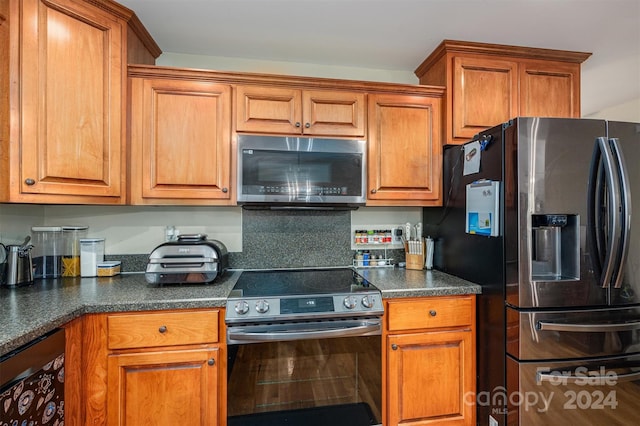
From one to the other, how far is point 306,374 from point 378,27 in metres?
1.94

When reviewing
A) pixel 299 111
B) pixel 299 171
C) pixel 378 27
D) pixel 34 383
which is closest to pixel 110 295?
pixel 34 383

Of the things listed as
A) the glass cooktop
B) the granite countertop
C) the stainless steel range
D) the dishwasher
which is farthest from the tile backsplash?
the dishwasher

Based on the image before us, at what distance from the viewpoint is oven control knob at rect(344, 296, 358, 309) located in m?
1.50

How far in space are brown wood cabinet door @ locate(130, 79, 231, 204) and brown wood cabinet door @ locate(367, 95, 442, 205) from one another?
35.5 inches

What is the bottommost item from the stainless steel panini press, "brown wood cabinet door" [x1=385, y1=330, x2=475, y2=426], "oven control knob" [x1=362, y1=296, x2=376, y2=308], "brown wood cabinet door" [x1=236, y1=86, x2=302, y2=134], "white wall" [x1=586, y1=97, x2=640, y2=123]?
"brown wood cabinet door" [x1=385, y1=330, x2=475, y2=426]

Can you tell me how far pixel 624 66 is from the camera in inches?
85.8

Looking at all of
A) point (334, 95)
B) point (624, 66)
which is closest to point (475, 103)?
point (334, 95)

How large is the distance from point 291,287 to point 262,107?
1074 millimetres

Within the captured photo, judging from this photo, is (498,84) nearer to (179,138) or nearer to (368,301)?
(368,301)

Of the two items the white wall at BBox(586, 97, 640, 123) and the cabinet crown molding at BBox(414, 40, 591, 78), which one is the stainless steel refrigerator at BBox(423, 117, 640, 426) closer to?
the cabinet crown molding at BBox(414, 40, 591, 78)

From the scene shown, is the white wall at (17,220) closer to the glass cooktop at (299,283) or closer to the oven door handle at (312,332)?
the glass cooktop at (299,283)

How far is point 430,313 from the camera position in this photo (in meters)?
1.59

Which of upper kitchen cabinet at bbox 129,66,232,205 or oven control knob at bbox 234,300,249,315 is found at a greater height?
upper kitchen cabinet at bbox 129,66,232,205

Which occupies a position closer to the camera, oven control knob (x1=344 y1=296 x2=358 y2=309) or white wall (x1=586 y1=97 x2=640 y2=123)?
oven control knob (x1=344 y1=296 x2=358 y2=309)
